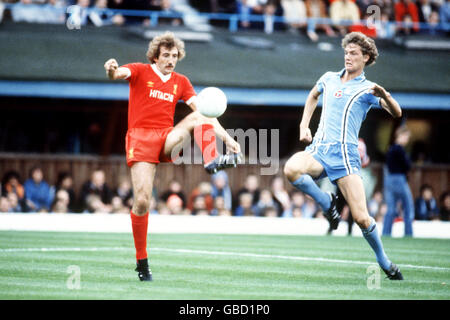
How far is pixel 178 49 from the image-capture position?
340 inches

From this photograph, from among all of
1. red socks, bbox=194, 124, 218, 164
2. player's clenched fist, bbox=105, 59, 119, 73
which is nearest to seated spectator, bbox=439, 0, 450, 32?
red socks, bbox=194, 124, 218, 164

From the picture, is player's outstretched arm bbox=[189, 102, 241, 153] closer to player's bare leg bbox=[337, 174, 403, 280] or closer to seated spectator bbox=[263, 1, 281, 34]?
player's bare leg bbox=[337, 174, 403, 280]

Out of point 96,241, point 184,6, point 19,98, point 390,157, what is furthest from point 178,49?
point 184,6

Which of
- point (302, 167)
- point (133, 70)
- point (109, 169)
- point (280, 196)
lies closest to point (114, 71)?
point (133, 70)

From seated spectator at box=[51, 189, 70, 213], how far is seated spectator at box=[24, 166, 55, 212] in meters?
0.14

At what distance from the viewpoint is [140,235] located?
330 inches

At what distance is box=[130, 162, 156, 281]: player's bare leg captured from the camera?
27.0 feet

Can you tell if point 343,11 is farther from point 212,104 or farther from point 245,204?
point 212,104

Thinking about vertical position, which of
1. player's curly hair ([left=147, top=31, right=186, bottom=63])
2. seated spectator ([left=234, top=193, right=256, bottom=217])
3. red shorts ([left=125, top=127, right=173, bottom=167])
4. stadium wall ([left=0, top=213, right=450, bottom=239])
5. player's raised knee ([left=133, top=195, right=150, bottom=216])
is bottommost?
stadium wall ([left=0, top=213, right=450, bottom=239])

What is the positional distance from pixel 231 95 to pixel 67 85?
3.65 m

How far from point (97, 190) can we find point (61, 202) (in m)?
0.81

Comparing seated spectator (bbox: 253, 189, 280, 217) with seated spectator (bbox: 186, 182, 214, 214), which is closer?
seated spectator (bbox: 186, 182, 214, 214)

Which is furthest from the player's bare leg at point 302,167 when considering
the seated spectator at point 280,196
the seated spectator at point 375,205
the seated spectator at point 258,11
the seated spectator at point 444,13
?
the seated spectator at point 444,13
